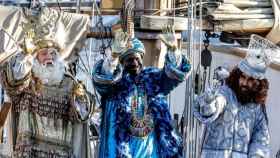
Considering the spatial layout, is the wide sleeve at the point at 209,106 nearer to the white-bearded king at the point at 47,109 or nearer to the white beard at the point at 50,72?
the white-bearded king at the point at 47,109

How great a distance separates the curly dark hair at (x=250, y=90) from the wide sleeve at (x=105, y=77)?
68 centimetres

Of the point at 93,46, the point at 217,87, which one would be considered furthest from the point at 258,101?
the point at 93,46

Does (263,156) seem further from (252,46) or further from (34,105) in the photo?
(34,105)

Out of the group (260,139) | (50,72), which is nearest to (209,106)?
(260,139)

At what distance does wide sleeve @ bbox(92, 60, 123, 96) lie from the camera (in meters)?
4.68

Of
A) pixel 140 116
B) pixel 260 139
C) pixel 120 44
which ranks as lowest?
pixel 260 139

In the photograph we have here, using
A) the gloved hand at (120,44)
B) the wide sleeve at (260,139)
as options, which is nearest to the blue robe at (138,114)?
the gloved hand at (120,44)

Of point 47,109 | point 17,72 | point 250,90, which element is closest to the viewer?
point 17,72

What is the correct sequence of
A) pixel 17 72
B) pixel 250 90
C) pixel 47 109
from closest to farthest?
1. pixel 17 72
2. pixel 250 90
3. pixel 47 109

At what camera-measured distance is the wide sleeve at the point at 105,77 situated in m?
4.68

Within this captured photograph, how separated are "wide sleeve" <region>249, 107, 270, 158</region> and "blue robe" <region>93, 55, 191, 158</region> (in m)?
0.51

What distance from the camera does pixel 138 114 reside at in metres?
4.82

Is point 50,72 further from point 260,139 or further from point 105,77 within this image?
point 260,139

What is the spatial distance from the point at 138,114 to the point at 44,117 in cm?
58
